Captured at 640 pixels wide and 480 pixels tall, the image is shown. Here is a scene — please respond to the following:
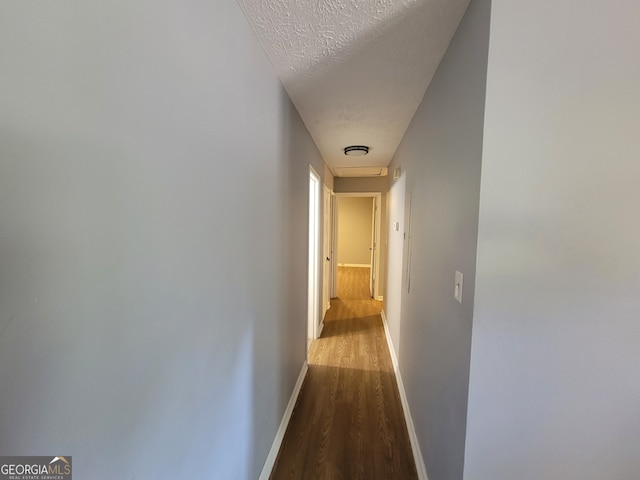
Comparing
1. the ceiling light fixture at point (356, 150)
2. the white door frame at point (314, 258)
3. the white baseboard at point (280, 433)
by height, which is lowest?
the white baseboard at point (280, 433)

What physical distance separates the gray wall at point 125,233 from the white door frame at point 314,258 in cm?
188

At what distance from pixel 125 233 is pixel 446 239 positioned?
48.3 inches

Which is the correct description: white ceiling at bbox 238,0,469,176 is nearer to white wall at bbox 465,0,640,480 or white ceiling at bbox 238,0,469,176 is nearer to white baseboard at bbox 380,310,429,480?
white wall at bbox 465,0,640,480

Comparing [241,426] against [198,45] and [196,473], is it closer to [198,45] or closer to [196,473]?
[196,473]

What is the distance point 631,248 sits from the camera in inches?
34.5

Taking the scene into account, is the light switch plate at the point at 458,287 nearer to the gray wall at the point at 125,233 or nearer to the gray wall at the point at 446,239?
the gray wall at the point at 446,239

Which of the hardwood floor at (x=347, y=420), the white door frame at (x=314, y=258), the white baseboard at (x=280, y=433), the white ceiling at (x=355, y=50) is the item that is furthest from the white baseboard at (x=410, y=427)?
the white ceiling at (x=355, y=50)

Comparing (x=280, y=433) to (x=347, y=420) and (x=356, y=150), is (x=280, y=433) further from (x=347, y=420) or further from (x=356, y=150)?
(x=356, y=150)

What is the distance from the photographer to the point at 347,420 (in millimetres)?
2027

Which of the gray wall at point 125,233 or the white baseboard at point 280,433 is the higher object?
the gray wall at point 125,233

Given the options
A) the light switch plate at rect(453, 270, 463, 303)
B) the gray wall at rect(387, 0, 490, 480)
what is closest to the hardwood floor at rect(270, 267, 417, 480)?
the gray wall at rect(387, 0, 490, 480)

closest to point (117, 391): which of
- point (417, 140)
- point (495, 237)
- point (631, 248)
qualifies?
point (495, 237)

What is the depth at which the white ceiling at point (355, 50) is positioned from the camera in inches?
41.2

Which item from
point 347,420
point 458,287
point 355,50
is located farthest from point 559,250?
point 347,420
